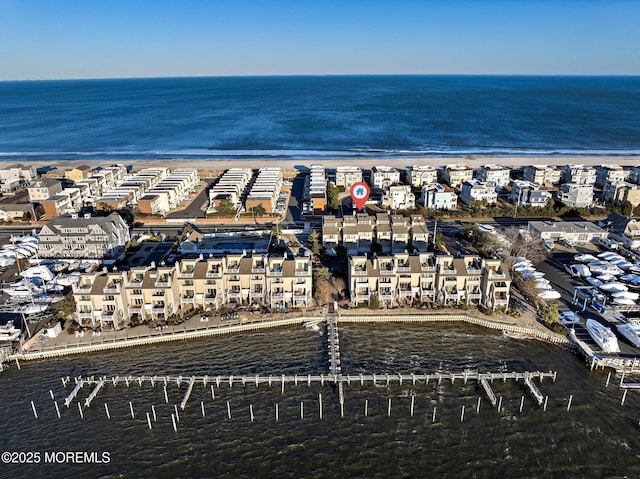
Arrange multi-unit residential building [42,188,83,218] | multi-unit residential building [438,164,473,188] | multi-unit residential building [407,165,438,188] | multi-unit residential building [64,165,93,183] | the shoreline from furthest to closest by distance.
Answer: multi-unit residential building [64,165,93,183]
multi-unit residential building [407,165,438,188]
multi-unit residential building [438,164,473,188]
multi-unit residential building [42,188,83,218]
the shoreline

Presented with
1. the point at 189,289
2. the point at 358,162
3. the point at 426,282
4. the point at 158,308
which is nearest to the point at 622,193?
the point at 426,282

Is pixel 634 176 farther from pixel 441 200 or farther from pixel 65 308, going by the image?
pixel 65 308

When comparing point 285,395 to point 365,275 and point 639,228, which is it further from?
point 639,228

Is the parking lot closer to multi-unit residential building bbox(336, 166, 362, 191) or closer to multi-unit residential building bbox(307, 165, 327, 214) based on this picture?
multi-unit residential building bbox(307, 165, 327, 214)

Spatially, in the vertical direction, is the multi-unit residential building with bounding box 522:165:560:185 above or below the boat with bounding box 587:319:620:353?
above

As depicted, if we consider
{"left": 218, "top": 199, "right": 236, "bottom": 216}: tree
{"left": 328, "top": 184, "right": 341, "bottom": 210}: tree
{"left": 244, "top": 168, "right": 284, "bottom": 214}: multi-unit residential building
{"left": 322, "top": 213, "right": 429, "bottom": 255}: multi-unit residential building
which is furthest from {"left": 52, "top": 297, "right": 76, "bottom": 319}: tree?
{"left": 328, "top": 184, "right": 341, "bottom": 210}: tree

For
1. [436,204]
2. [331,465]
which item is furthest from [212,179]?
[331,465]
